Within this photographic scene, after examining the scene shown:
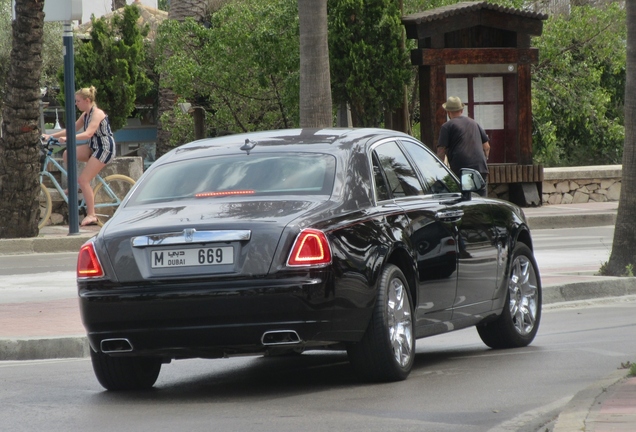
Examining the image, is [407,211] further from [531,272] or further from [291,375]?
[531,272]

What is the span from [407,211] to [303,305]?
1.30 meters

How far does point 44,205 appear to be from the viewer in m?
19.5

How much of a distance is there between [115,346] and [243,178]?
4.11 ft

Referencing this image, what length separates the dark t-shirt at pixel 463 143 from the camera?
14.7 m

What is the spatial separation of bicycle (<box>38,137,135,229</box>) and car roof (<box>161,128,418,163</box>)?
10975mm

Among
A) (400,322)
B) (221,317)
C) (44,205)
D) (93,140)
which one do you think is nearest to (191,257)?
(221,317)

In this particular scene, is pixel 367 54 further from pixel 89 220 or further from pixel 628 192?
pixel 628 192

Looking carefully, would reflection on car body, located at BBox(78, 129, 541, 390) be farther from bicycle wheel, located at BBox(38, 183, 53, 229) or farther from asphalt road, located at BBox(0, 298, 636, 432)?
bicycle wheel, located at BBox(38, 183, 53, 229)

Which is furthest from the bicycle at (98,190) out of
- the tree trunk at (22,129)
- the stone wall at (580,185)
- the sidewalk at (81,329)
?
the stone wall at (580,185)

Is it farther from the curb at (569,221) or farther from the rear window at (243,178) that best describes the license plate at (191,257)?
the curb at (569,221)

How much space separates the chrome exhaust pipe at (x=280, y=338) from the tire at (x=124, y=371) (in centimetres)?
113

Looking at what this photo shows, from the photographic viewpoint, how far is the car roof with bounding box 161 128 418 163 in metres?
7.98

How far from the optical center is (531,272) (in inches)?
374

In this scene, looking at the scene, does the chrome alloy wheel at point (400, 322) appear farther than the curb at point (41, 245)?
No
